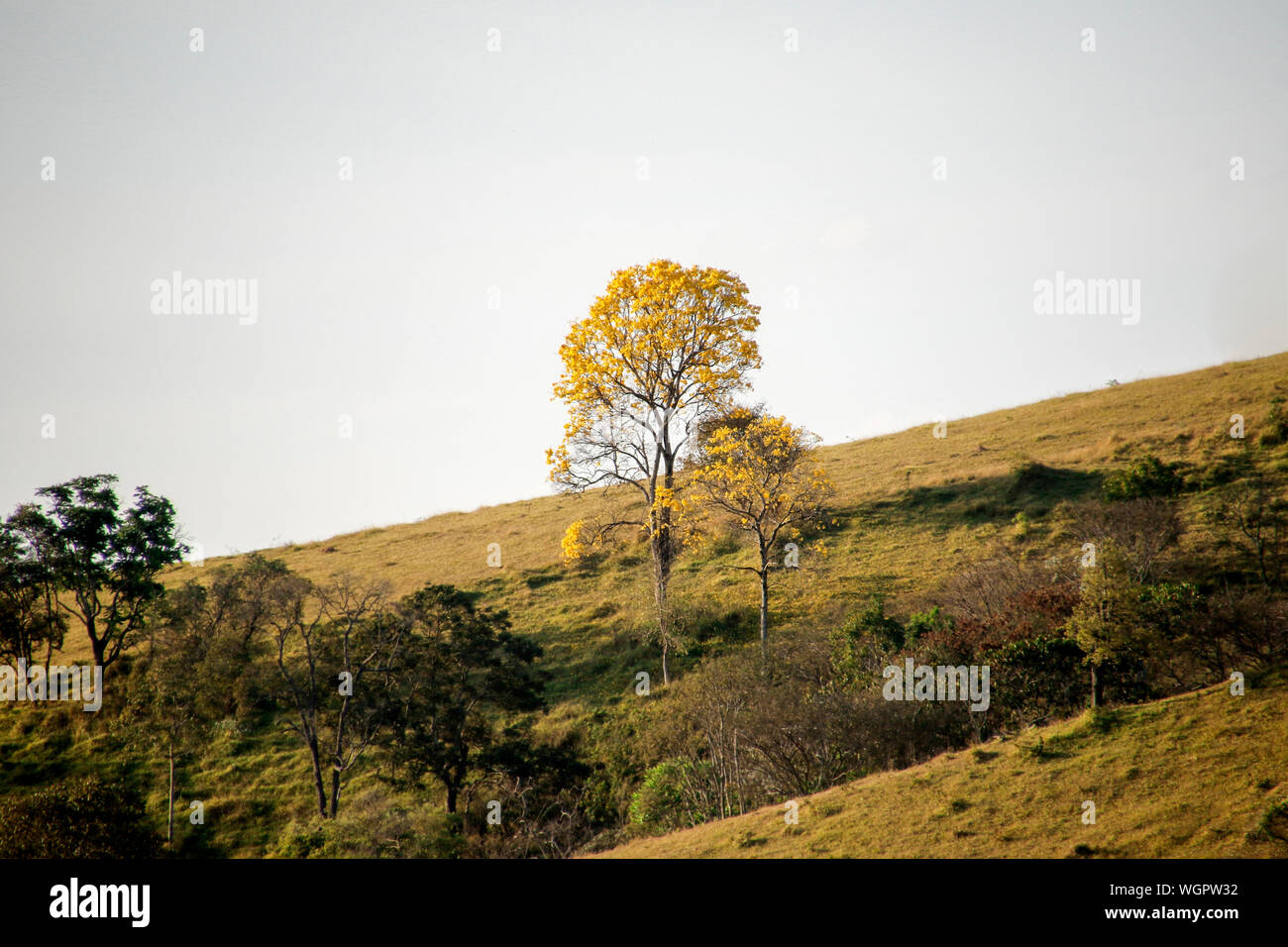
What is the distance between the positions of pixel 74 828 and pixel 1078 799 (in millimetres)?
25120

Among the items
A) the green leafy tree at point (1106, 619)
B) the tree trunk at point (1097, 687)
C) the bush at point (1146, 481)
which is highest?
the bush at point (1146, 481)

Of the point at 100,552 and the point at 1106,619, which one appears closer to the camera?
the point at 1106,619

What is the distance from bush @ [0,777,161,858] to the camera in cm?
2078

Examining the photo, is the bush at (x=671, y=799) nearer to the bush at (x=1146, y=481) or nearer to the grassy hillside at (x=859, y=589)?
the grassy hillside at (x=859, y=589)

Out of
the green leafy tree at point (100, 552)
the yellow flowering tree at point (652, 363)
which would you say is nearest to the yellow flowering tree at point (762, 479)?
the yellow flowering tree at point (652, 363)

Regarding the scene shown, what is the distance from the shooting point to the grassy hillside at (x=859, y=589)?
17234 mm

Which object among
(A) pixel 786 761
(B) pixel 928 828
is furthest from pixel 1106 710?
(A) pixel 786 761

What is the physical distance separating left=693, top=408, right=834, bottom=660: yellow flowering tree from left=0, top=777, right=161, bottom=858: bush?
69.3 feet

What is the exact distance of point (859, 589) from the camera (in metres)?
34.1

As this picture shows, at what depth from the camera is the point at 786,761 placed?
2217 cm

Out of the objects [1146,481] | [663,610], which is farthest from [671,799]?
[1146,481]

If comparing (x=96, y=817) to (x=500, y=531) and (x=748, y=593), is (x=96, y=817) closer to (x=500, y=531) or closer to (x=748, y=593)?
(x=748, y=593)

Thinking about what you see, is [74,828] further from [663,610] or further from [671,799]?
[663,610]

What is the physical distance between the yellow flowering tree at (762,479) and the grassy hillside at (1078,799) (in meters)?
11.8
